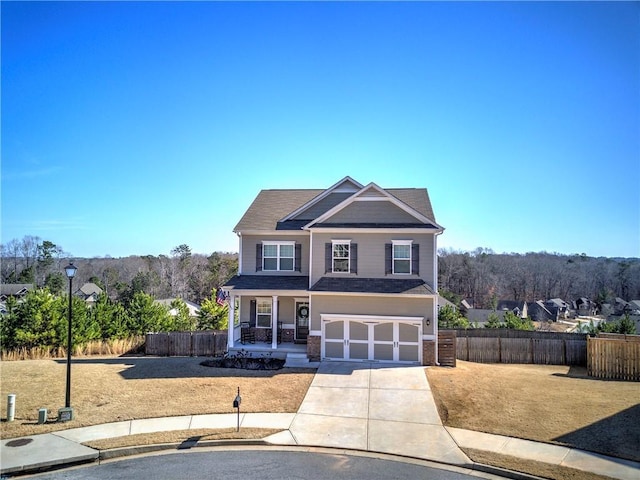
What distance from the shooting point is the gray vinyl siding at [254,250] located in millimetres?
23703

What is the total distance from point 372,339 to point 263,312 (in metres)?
6.68

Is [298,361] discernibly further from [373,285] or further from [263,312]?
[373,285]

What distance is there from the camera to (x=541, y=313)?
78750 millimetres

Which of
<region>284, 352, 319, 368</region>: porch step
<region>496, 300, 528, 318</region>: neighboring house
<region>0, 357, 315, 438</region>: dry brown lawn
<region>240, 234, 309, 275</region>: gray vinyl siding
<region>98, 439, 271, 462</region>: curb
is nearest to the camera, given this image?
<region>98, 439, 271, 462</region>: curb

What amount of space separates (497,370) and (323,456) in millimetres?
12123

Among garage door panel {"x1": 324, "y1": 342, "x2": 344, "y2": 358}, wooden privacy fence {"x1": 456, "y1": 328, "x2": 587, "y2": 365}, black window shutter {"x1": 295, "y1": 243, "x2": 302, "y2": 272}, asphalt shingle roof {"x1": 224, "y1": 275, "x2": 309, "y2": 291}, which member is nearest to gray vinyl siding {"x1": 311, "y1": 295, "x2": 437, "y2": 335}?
garage door panel {"x1": 324, "y1": 342, "x2": 344, "y2": 358}

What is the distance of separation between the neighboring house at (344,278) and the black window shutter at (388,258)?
5 centimetres

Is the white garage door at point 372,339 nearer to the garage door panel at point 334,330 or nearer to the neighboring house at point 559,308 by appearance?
the garage door panel at point 334,330

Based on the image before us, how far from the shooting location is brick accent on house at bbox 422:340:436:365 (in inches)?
797

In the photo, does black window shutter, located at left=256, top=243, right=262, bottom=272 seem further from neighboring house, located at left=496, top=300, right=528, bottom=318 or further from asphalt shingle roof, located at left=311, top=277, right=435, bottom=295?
neighboring house, located at left=496, top=300, right=528, bottom=318

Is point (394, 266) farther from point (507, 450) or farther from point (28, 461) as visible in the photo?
point (28, 461)

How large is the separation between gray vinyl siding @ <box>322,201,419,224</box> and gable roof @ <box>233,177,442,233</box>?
272 mm

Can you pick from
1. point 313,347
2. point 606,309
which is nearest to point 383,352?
point 313,347

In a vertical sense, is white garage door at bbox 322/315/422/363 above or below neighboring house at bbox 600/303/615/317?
above
